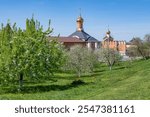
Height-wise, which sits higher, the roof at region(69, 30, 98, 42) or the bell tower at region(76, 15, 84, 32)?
the bell tower at region(76, 15, 84, 32)

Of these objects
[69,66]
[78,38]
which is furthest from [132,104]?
[78,38]

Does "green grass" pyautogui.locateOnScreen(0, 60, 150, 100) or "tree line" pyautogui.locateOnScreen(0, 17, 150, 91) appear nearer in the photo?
"green grass" pyautogui.locateOnScreen(0, 60, 150, 100)

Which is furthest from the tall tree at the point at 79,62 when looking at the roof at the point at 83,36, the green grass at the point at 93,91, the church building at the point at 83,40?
the roof at the point at 83,36

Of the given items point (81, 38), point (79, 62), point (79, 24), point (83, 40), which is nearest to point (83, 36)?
point (81, 38)

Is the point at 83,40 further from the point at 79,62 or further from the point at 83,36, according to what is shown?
the point at 79,62

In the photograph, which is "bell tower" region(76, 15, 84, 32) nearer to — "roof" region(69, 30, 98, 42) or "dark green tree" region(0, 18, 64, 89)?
"roof" region(69, 30, 98, 42)

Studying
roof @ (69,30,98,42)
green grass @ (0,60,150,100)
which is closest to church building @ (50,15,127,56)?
roof @ (69,30,98,42)

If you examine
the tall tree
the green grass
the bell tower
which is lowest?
the green grass

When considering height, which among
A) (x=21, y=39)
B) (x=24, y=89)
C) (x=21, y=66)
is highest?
(x=21, y=39)

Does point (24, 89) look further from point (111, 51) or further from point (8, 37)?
point (111, 51)

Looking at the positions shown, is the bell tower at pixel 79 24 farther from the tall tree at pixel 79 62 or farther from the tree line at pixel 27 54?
the tree line at pixel 27 54

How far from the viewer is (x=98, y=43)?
132 metres

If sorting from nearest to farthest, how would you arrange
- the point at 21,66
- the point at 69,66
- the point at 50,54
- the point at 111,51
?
1. the point at 21,66
2. the point at 50,54
3. the point at 69,66
4. the point at 111,51

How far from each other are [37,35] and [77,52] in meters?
27.1
